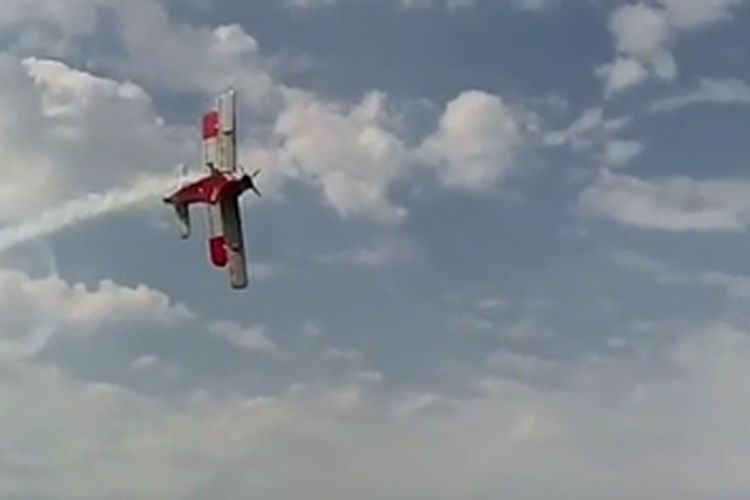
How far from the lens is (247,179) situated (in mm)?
132500

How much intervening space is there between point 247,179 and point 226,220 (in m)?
6.32

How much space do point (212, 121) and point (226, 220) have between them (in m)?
8.03

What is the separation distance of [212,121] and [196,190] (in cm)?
573

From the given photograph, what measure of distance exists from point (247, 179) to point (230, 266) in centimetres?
938

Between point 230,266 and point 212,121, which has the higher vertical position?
point 212,121

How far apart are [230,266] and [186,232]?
15.6ft

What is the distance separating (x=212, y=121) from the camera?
13800 cm

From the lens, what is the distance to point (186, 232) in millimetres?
140000

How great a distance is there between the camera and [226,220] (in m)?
138

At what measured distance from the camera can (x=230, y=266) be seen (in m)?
139

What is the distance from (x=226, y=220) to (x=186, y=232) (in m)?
4.30

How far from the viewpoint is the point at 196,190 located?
137 metres

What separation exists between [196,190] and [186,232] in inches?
175
